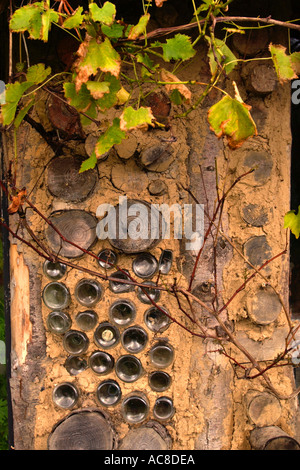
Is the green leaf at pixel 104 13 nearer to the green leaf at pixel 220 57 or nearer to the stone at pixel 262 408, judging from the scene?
the green leaf at pixel 220 57

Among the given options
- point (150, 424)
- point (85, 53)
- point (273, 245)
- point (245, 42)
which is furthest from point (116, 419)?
point (245, 42)

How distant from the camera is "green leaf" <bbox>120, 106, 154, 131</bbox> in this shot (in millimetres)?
1344

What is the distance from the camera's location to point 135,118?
1.35 m

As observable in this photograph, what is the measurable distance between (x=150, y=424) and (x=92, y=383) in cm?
31

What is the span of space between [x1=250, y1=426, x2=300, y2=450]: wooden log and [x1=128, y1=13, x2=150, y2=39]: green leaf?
5.57 ft

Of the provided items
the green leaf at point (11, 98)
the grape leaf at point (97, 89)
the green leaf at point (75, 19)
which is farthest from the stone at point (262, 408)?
the green leaf at point (75, 19)

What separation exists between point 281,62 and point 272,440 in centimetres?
152

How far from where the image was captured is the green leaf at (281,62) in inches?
56.0

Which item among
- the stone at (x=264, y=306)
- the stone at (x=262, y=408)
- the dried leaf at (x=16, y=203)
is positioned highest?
the dried leaf at (x=16, y=203)

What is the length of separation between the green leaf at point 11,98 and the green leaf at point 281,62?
86 cm

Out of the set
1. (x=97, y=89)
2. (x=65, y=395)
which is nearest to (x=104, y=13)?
(x=97, y=89)

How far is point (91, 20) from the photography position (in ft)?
4.39

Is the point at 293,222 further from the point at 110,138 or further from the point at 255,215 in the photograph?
the point at 110,138

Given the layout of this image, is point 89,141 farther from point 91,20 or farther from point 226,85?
point 226,85
